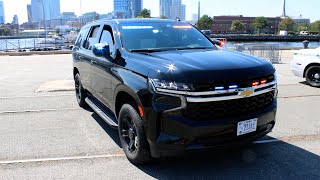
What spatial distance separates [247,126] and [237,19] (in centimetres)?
16012

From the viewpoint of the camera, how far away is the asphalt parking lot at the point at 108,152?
4191mm

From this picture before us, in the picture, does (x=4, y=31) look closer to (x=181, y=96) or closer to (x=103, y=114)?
(x=103, y=114)

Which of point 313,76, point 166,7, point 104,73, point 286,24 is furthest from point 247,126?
point 286,24

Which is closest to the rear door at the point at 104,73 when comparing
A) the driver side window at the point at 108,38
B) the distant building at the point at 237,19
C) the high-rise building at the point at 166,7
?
the driver side window at the point at 108,38

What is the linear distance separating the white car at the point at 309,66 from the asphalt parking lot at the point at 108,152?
2.52 meters

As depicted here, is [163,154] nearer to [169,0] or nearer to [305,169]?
[305,169]

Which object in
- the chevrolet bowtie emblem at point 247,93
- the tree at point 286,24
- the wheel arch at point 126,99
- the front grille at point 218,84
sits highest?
the tree at point 286,24

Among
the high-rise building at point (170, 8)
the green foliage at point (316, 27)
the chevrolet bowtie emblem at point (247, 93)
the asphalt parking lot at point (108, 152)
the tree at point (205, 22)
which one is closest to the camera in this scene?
the chevrolet bowtie emblem at point (247, 93)

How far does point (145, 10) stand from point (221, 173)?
298ft

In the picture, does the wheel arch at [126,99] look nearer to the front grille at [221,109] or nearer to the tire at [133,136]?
the tire at [133,136]

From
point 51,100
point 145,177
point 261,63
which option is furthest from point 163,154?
point 51,100

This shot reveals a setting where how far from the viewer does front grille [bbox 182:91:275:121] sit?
12.2 ft

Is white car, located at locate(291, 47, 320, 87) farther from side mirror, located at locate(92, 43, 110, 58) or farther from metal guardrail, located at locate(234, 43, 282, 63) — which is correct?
metal guardrail, located at locate(234, 43, 282, 63)

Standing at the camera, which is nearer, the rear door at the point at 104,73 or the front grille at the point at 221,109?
the front grille at the point at 221,109
